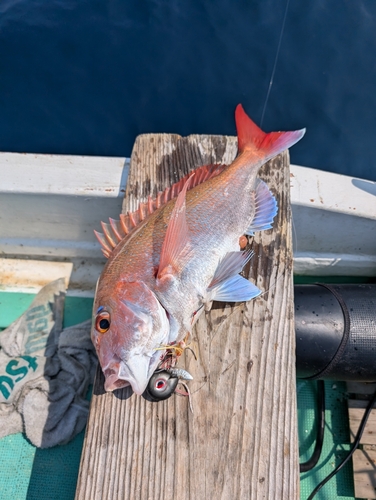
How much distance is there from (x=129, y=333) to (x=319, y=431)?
167 centimetres

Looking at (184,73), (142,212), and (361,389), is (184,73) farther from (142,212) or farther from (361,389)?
(361,389)

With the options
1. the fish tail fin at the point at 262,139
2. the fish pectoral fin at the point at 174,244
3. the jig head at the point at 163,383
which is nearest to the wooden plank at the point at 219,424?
the jig head at the point at 163,383

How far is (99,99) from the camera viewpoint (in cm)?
450

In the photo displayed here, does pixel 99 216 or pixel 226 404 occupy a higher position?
pixel 99 216

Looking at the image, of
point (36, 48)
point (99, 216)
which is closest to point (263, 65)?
point (36, 48)

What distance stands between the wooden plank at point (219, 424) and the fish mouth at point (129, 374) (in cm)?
28

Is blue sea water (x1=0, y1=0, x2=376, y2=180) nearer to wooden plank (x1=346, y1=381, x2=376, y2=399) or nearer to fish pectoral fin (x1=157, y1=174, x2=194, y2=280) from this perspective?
wooden plank (x1=346, y1=381, x2=376, y2=399)

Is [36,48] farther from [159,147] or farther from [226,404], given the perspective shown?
[226,404]

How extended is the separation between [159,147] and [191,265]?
1127 millimetres

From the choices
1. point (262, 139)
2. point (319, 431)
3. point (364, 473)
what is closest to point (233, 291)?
point (262, 139)

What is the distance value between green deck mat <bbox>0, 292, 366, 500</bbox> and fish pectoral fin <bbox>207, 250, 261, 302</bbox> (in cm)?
124

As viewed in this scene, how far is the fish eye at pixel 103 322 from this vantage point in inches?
57.3

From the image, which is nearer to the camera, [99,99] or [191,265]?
[191,265]

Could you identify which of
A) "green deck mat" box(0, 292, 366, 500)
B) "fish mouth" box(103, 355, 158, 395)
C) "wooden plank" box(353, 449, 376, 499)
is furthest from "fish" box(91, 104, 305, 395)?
"wooden plank" box(353, 449, 376, 499)
